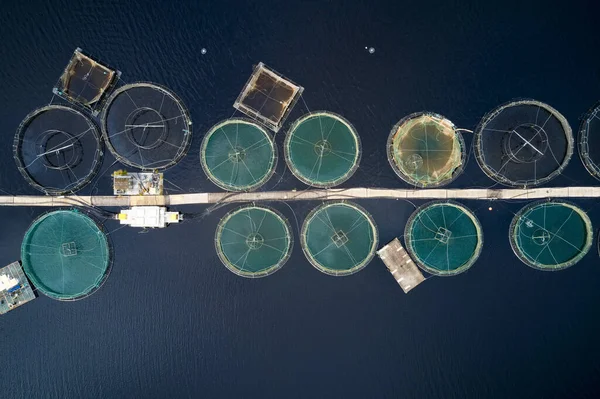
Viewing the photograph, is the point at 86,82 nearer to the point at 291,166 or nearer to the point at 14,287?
the point at 14,287

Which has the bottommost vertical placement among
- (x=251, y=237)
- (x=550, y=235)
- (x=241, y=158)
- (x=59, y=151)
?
(x=550, y=235)

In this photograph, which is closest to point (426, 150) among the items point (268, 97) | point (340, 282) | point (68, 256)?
point (340, 282)

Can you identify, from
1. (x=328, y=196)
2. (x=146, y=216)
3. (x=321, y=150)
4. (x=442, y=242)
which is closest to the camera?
(x=146, y=216)

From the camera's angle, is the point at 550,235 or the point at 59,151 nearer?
the point at 550,235

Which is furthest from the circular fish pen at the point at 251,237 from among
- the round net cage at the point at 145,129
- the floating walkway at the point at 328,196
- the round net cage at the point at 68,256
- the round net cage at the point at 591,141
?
the round net cage at the point at 591,141

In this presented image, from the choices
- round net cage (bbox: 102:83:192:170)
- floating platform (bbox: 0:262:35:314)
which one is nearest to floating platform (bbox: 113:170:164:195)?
round net cage (bbox: 102:83:192:170)

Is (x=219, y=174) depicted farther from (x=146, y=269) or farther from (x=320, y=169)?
(x=146, y=269)
